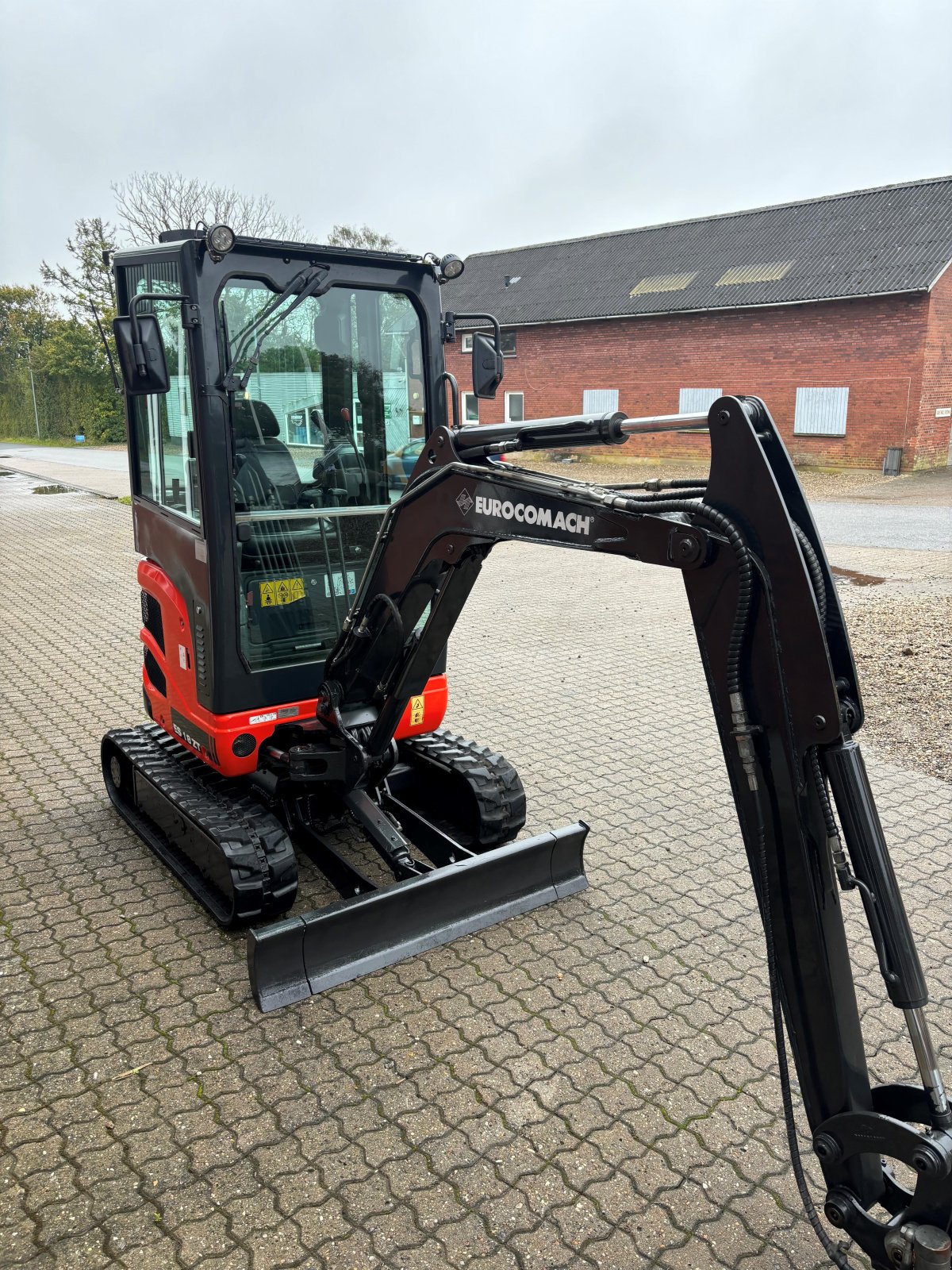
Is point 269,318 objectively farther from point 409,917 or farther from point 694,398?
point 694,398

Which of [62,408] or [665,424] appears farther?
[62,408]

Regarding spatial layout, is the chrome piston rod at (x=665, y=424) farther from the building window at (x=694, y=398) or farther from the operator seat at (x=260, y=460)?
the building window at (x=694, y=398)

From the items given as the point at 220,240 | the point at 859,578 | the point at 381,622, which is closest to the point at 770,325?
the point at 859,578

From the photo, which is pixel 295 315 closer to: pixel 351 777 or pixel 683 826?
pixel 351 777

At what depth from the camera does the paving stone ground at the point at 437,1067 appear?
9.95 ft

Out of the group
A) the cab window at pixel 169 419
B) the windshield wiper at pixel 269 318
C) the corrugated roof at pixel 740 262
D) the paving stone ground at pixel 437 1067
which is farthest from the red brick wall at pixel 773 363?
the windshield wiper at pixel 269 318

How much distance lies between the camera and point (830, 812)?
8.68 feet

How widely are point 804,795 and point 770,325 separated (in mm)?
25539

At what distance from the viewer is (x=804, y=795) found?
104 inches

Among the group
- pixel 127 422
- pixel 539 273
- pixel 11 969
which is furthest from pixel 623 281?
pixel 11 969

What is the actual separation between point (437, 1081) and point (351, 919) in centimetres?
80

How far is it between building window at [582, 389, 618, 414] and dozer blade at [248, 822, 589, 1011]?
83.8ft

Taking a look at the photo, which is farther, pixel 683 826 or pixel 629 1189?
pixel 683 826

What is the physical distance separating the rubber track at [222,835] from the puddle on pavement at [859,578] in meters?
8.87
